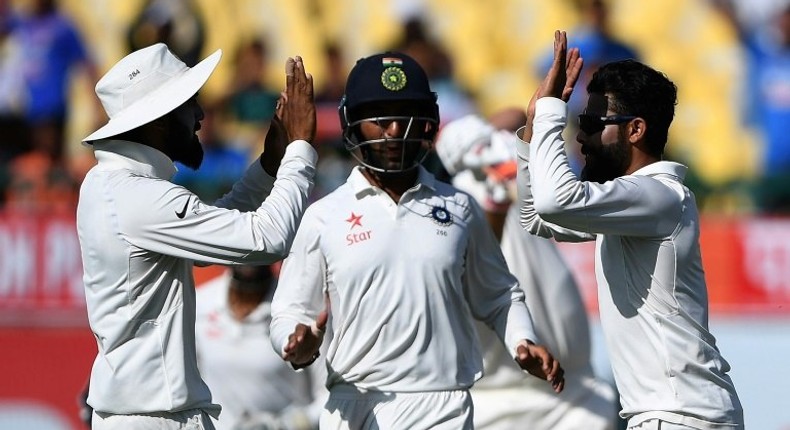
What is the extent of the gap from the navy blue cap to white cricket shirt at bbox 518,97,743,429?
65 cm

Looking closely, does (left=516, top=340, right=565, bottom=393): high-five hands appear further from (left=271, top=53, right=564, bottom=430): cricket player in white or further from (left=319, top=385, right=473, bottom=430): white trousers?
(left=319, top=385, right=473, bottom=430): white trousers

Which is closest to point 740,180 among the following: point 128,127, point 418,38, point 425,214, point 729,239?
point 729,239

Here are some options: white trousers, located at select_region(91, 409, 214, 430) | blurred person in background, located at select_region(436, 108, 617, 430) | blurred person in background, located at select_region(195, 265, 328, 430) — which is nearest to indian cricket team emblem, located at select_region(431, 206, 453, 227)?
white trousers, located at select_region(91, 409, 214, 430)

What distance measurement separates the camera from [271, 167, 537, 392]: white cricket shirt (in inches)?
191

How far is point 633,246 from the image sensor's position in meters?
4.46

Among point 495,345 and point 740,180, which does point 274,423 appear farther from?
point 740,180

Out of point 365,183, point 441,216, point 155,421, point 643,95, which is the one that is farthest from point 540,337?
point 155,421

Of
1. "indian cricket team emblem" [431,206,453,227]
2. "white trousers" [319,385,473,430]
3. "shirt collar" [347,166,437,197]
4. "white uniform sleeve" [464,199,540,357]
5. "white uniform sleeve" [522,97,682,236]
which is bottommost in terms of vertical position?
"white trousers" [319,385,473,430]

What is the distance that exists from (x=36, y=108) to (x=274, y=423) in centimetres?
683

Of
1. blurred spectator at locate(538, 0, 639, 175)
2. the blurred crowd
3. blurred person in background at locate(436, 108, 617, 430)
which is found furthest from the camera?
the blurred crowd

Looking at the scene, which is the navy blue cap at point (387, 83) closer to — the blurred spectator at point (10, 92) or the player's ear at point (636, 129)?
the player's ear at point (636, 129)

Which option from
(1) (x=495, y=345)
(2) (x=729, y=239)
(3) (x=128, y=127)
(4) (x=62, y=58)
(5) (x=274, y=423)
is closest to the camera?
(3) (x=128, y=127)

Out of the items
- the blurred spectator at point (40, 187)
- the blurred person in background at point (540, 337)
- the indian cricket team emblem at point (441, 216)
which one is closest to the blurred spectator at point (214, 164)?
the blurred spectator at point (40, 187)

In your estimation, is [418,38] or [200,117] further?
[418,38]
